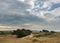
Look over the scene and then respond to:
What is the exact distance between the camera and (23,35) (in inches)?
2872

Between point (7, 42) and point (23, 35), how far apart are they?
27682 millimetres

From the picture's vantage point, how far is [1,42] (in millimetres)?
45719

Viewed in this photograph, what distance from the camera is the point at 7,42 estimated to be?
45.5 m

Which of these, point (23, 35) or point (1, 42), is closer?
point (1, 42)

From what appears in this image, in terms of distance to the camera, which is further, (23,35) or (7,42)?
(23,35)

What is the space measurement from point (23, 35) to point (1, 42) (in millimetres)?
27703

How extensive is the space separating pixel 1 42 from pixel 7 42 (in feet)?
5.76

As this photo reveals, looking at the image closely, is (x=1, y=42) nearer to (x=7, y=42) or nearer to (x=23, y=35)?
(x=7, y=42)

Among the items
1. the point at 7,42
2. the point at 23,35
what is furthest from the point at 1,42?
the point at 23,35
